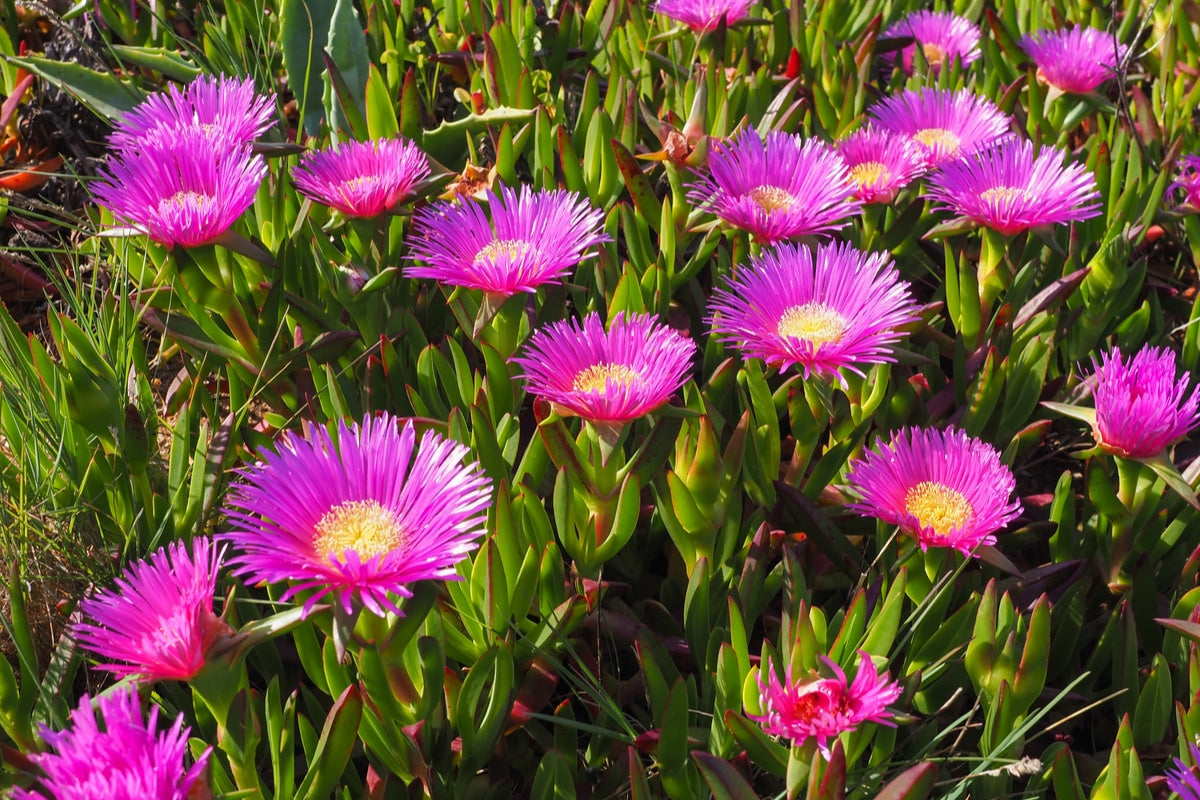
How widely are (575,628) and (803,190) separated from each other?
620 mm

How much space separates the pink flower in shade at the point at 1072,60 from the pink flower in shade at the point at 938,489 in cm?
94

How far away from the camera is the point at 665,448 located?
105 cm

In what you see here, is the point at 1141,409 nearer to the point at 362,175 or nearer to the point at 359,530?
the point at 359,530

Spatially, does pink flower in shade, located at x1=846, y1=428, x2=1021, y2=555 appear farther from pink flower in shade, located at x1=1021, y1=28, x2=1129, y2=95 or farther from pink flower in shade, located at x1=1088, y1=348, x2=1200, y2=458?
pink flower in shade, located at x1=1021, y1=28, x2=1129, y2=95

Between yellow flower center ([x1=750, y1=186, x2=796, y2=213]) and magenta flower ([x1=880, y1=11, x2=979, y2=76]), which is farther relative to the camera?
magenta flower ([x1=880, y1=11, x2=979, y2=76])

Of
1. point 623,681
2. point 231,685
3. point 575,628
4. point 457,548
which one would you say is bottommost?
point 623,681

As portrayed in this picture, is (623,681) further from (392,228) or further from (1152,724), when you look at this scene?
(392,228)

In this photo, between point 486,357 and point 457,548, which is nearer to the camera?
point 457,548

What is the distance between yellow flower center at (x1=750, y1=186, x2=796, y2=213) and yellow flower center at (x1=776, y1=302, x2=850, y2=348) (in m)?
0.18

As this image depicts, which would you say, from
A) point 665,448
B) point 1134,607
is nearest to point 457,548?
point 665,448

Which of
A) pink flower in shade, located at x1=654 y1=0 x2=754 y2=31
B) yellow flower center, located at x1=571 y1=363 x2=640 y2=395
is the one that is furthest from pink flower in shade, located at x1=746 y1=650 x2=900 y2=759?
pink flower in shade, located at x1=654 y1=0 x2=754 y2=31

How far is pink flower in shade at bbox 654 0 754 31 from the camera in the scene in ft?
5.79

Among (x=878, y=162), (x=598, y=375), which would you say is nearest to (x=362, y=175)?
(x=598, y=375)

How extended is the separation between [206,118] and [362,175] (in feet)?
0.74
